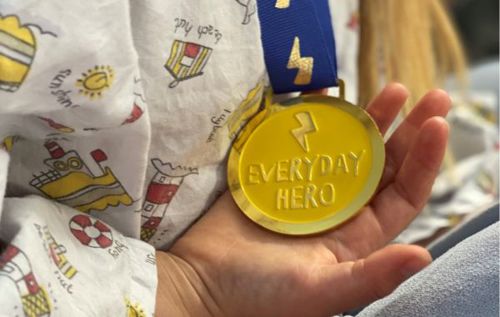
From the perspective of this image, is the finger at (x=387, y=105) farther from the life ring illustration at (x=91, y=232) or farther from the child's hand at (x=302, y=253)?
the life ring illustration at (x=91, y=232)

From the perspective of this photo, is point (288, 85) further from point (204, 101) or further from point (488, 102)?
point (488, 102)

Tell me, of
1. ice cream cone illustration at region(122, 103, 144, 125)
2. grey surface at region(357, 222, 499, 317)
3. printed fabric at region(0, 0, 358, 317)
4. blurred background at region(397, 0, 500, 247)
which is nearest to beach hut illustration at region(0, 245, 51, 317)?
printed fabric at region(0, 0, 358, 317)

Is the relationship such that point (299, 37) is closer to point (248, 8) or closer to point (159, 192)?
point (248, 8)

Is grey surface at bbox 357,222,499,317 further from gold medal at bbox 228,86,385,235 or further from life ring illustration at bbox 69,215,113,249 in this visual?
life ring illustration at bbox 69,215,113,249

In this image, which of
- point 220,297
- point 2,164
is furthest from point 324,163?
point 2,164

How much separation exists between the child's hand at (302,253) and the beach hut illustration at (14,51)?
194 mm

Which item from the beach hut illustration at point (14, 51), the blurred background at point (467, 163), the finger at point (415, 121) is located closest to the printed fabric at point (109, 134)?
the beach hut illustration at point (14, 51)

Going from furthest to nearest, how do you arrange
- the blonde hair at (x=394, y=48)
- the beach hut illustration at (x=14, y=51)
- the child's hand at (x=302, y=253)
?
the blonde hair at (x=394, y=48), the child's hand at (x=302, y=253), the beach hut illustration at (x=14, y=51)

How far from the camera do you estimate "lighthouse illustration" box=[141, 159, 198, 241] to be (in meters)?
0.51

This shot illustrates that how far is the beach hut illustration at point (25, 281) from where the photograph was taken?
0.39 metres

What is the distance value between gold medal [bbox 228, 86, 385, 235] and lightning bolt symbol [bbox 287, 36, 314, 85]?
0.01m

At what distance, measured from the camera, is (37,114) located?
1.33ft

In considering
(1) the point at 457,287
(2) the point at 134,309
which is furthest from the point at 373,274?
(2) the point at 134,309

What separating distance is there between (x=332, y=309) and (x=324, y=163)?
0.38 feet
